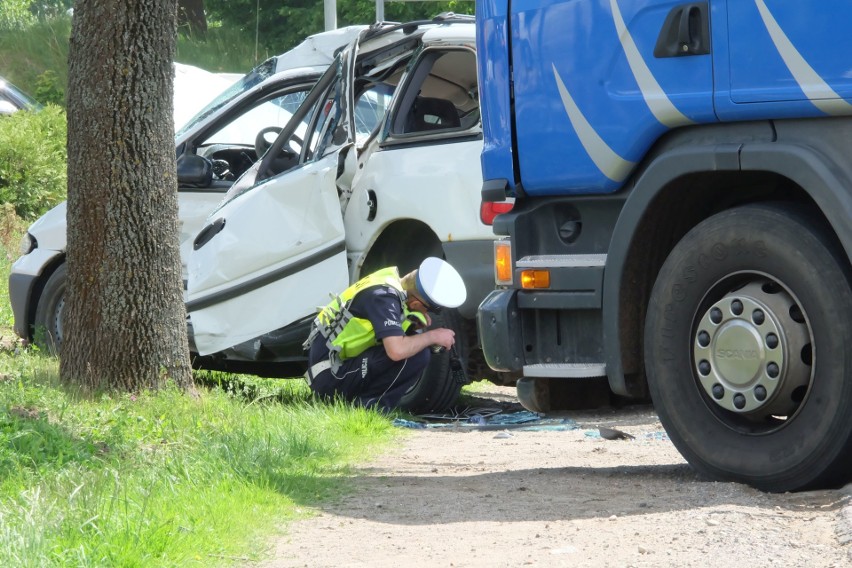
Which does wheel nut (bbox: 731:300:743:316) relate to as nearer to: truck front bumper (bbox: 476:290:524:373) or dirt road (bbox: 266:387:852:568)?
dirt road (bbox: 266:387:852:568)

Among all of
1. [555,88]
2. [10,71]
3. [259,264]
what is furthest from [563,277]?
[10,71]

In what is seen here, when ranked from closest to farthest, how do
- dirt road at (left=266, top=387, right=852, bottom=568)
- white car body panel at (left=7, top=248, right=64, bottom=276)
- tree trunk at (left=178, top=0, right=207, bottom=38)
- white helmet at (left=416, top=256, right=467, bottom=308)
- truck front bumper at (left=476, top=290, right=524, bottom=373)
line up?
dirt road at (left=266, top=387, right=852, bottom=568), truck front bumper at (left=476, top=290, right=524, bottom=373), white helmet at (left=416, top=256, right=467, bottom=308), white car body panel at (left=7, top=248, right=64, bottom=276), tree trunk at (left=178, top=0, right=207, bottom=38)

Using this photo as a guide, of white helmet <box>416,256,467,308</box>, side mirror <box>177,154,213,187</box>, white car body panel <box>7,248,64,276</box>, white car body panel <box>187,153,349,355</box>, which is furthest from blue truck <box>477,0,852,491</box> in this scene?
white car body panel <box>7,248,64,276</box>

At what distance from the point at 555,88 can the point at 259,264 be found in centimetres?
319

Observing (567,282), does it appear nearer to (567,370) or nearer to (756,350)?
(567,370)

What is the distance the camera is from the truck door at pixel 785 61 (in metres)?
4.33

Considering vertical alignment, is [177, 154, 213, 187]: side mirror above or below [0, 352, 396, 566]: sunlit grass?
above

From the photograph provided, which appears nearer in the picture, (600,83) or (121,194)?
(600,83)

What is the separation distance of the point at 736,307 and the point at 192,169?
4891 millimetres

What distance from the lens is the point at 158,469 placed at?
17.1ft

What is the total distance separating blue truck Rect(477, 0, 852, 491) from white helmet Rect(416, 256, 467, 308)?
65.3 inches

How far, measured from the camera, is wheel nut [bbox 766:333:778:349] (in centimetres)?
457

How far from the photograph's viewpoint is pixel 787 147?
450 cm

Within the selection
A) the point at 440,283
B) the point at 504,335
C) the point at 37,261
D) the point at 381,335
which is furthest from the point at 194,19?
the point at 504,335
